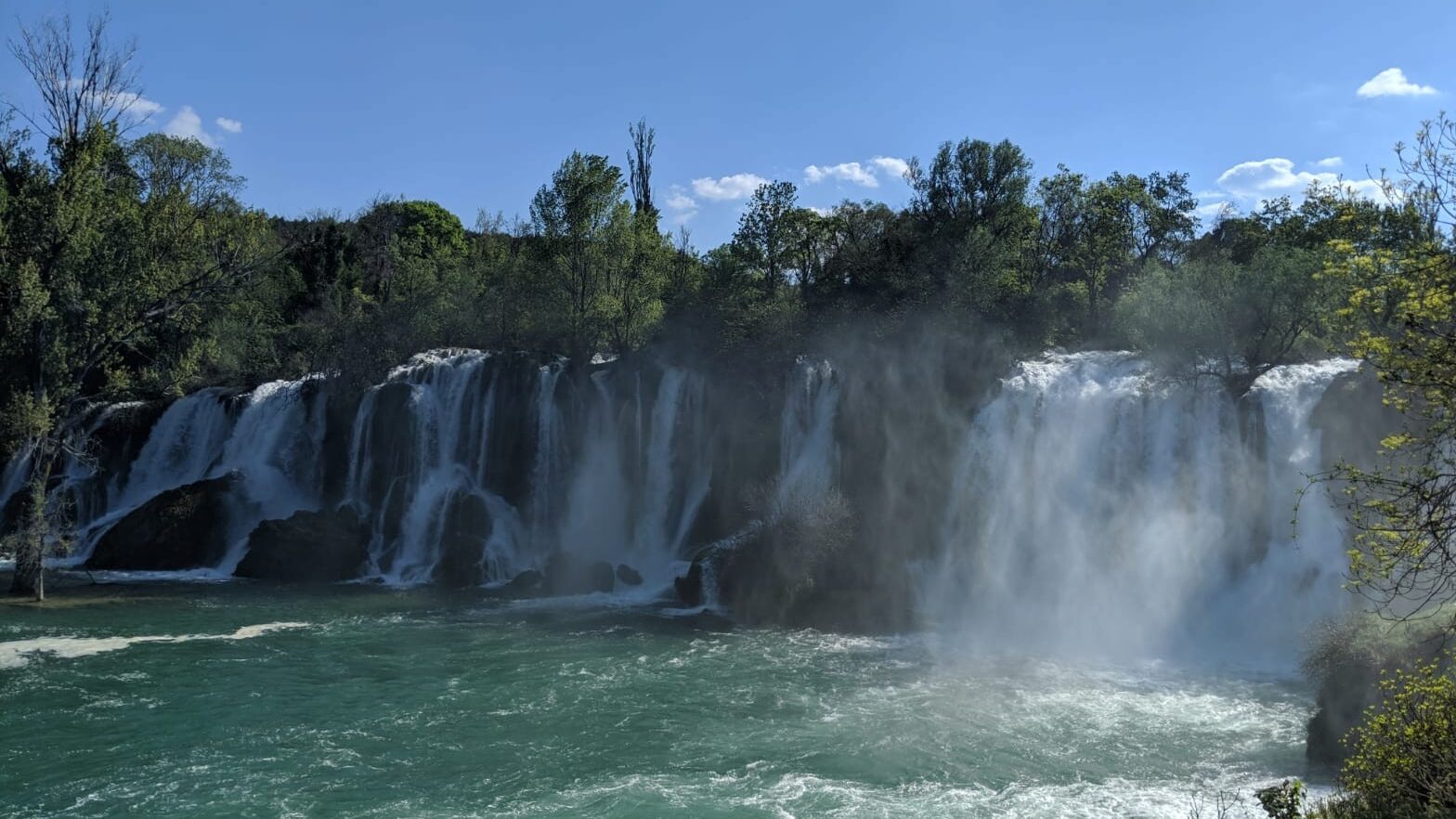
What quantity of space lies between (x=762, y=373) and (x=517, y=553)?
8.43 metres

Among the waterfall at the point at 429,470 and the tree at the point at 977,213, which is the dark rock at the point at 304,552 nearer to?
the waterfall at the point at 429,470

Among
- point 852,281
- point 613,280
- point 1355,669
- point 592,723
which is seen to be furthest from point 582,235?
point 1355,669

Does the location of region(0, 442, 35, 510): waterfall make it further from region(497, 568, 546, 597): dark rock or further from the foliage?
the foliage

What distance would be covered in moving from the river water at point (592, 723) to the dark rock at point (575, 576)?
424 centimetres

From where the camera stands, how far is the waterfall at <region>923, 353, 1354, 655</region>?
794 inches

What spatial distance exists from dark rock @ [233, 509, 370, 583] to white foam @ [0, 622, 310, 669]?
20.9 ft

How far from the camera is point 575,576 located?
87.8 feet

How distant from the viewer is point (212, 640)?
65.8 ft

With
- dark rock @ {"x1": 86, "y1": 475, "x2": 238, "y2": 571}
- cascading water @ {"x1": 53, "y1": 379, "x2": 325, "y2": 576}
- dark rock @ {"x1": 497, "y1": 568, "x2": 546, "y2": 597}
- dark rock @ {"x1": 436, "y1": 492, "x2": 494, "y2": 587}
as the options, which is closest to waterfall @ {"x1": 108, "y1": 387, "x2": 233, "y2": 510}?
cascading water @ {"x1": 53, "y1": 379, "x2": 325, "y2": 576}

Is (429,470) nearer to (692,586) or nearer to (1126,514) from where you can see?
(692,586)

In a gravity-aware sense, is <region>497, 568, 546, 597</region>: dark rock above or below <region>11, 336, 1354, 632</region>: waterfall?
below

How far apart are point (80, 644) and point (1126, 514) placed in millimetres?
21068

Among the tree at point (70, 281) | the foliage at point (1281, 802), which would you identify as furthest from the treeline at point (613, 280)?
the foliage at point (1281, 802)

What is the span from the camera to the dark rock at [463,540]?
27047 millimetres
